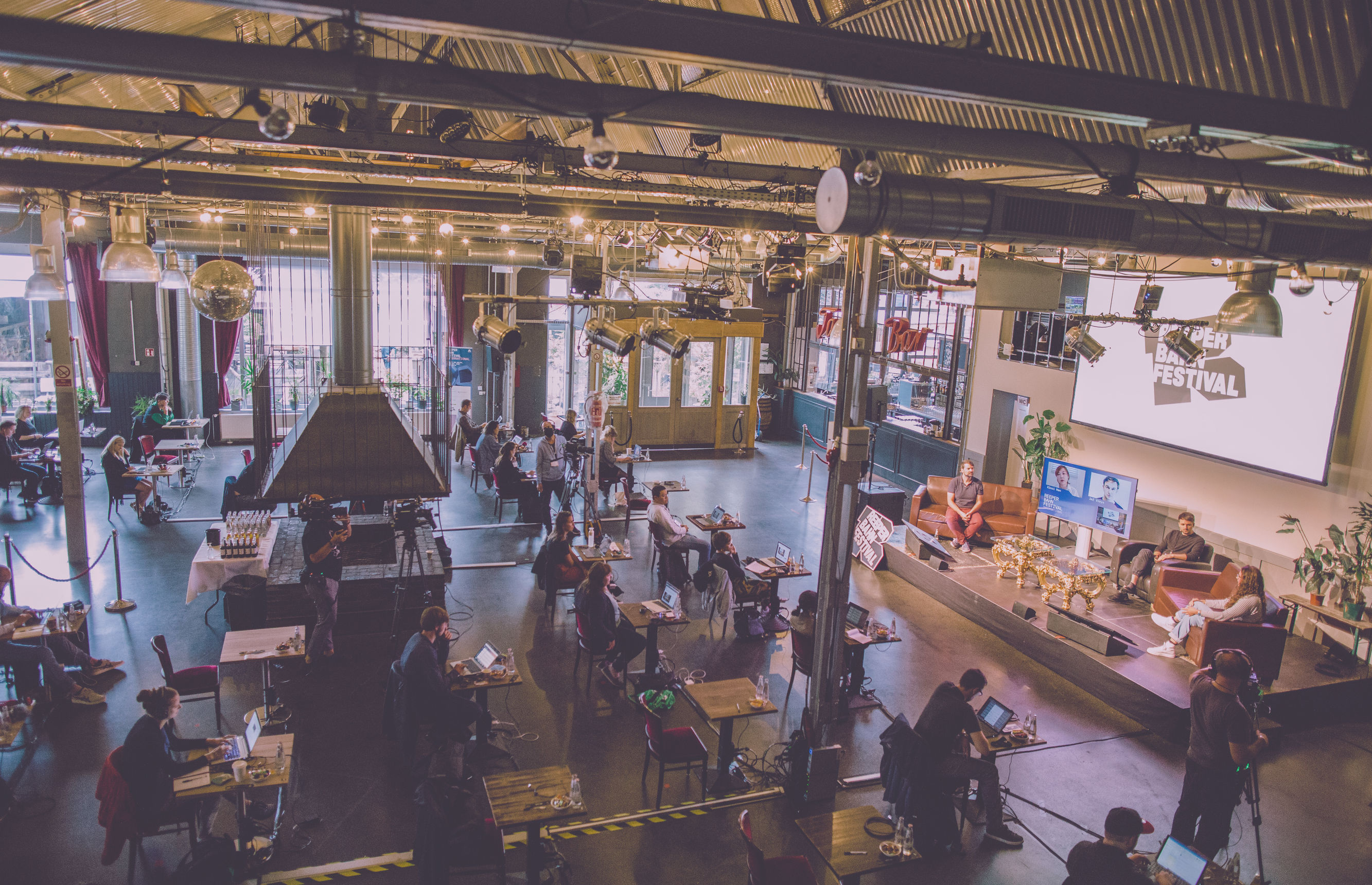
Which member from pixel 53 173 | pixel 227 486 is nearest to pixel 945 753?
pixel 53 173

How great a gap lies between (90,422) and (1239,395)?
1688 centimetres

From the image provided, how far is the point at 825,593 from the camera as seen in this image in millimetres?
6066

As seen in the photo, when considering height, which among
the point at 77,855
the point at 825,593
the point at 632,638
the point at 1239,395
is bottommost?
the point at 77,855

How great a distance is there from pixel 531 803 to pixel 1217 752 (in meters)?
4.11

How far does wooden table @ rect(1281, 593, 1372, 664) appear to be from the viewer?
759cm

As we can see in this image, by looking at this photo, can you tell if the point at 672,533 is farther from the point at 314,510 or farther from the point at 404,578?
the point at 314,510

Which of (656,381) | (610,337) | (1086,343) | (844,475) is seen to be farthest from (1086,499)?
(656,381)

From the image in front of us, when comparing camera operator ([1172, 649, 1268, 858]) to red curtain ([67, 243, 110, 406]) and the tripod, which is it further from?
red curtain ([67, 243, 110, 406])

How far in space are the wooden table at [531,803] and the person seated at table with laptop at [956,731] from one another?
2189mm

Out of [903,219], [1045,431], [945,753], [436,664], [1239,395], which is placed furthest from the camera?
[1045,431]

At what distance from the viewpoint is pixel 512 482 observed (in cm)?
1136

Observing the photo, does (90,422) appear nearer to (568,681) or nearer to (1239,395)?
(568,681)

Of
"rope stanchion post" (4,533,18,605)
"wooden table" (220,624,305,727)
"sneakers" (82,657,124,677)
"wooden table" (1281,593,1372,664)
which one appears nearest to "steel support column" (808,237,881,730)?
"wooden table" (220,624,305,727)

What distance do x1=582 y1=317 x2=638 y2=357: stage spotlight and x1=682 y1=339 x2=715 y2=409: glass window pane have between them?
230 inches
